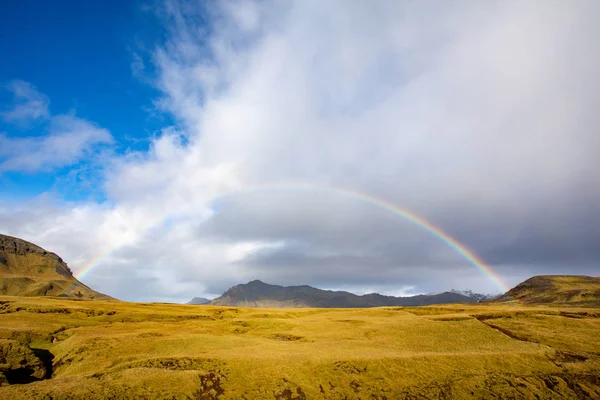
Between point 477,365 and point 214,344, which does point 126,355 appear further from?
point 477,365

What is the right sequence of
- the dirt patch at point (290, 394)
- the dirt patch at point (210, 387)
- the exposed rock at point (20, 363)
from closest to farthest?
1. the dirt patch at point (210, 387)
2. the dirt patch at point (290, 394)
3. the exposed rock at point (20, 363)

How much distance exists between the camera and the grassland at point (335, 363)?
3125 cm

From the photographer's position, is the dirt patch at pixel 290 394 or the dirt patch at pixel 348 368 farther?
the dirt patch at pixel 348 368

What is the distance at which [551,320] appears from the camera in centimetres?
6062

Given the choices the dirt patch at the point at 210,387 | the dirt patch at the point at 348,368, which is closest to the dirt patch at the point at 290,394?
the dirt patch at the point at 210,387

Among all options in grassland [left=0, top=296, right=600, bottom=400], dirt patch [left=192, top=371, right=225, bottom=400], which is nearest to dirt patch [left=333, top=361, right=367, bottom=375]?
grassland [left=0, top=296, right=600, bottom=400]

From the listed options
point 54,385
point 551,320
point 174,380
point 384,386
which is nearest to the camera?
point 54,385

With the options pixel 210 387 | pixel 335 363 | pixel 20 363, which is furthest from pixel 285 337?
pixel 20 363

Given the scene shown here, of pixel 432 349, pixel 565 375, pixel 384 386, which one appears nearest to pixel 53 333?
pixel 384 386

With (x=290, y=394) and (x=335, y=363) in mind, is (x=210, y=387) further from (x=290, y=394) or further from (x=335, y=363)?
(x=335, y=363)

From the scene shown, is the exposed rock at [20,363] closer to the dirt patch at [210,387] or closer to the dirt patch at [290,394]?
the dirt patch at [210,387]

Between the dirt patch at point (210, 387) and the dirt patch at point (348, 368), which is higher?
the dirt patch at point (348, 368)

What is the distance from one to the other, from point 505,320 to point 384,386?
40129 mm

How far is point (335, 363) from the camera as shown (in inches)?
1485
